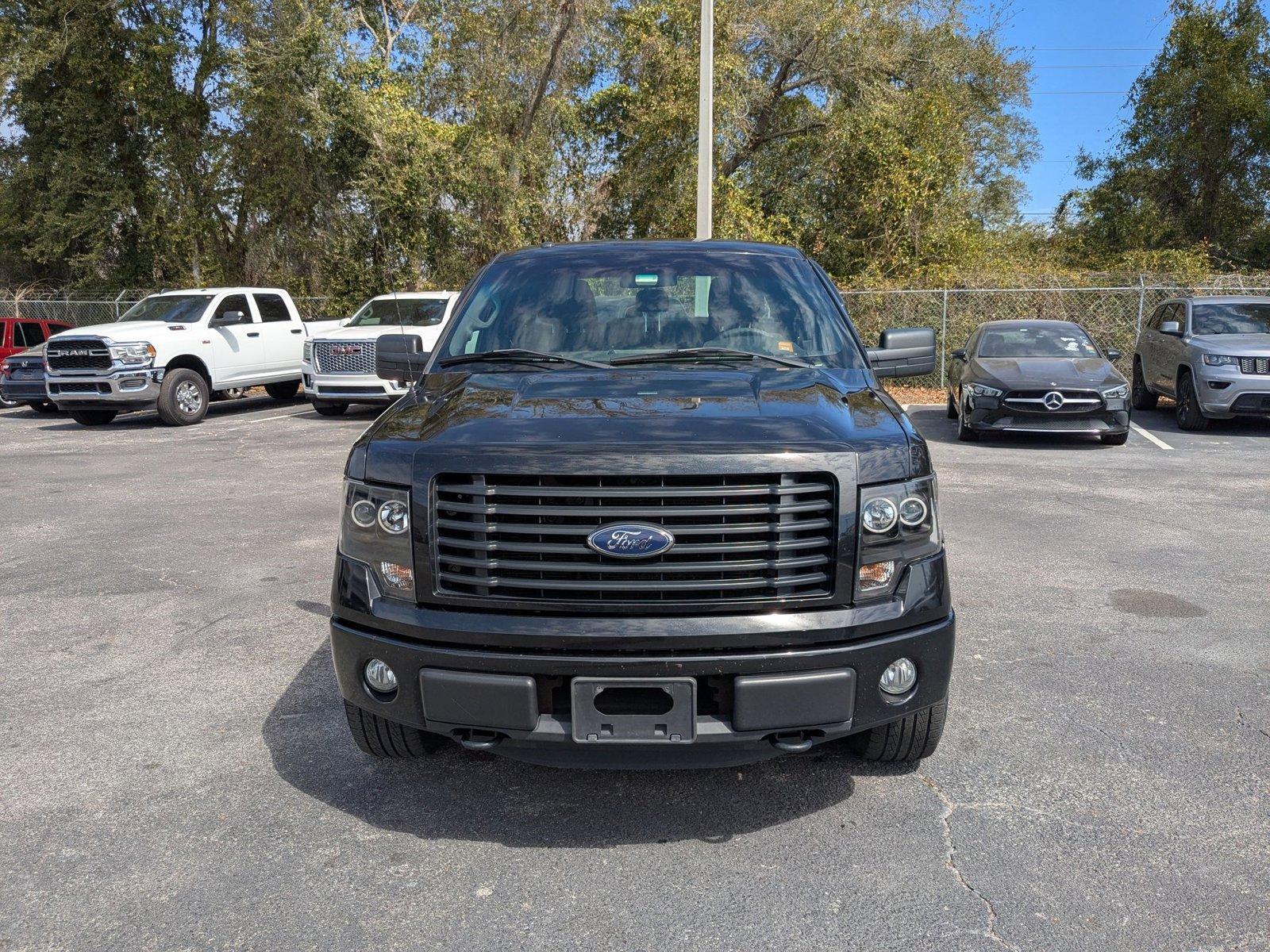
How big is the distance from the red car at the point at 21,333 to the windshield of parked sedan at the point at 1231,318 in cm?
1955

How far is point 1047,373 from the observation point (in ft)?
40.6

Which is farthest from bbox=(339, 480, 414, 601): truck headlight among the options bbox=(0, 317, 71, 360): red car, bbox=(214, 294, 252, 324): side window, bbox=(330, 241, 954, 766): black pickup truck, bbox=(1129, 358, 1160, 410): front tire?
bbox=(0, 317, 71, 360): red car

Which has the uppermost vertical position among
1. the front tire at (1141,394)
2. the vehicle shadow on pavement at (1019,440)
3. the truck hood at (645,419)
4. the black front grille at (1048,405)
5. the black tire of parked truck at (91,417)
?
the truck hood at (645,419)

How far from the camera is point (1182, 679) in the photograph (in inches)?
185

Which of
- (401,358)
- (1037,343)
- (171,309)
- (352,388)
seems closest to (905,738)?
(401,358)

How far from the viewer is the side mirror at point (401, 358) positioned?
479 cm

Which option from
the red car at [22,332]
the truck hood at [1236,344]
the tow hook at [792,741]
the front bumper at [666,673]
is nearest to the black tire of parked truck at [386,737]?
the front bumper at [666,673]

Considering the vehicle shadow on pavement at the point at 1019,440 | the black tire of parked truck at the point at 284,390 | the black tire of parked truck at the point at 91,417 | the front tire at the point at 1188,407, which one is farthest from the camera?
the black tire of parked truck at the point at 284,390

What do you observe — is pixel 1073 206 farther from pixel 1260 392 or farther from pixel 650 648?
pixel 650 648

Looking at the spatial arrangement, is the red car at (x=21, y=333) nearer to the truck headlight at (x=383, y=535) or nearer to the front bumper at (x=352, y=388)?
the front bumper at (x=352, y=388)

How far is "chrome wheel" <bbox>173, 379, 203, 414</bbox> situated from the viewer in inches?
615

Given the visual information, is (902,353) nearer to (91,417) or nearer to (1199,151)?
(91,417)

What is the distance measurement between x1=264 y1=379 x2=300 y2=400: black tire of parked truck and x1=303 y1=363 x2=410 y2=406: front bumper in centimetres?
341

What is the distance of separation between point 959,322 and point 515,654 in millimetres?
18241
